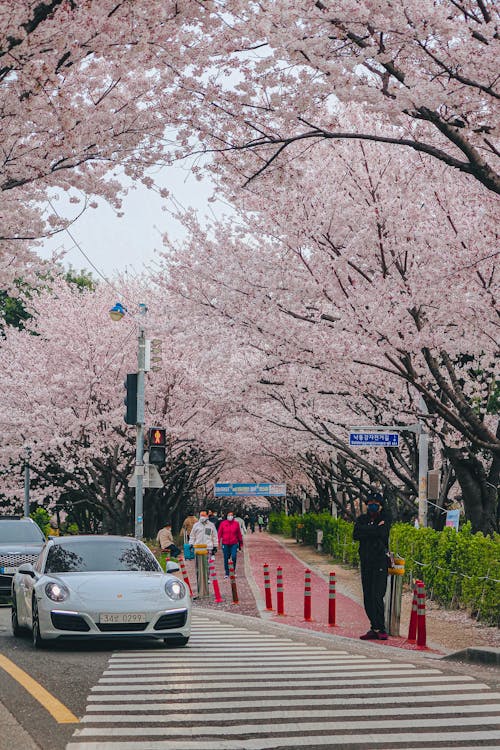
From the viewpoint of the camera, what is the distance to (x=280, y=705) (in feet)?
26.0

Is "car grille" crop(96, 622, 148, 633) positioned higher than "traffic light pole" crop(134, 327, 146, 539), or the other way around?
"traffic light pole" crop(134, 327, 146, 539)

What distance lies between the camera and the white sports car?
11.5m

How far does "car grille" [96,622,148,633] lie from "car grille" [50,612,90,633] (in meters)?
0.18

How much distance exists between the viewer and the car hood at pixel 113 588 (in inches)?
457

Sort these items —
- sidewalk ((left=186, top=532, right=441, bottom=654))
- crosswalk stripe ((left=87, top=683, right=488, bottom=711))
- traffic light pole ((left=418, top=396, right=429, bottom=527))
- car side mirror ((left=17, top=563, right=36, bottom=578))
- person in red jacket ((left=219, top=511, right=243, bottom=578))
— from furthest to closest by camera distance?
1. person in red jacket ((left=219, top=511, right=243, bottom=578))
2. traffic light pole ((left=418, top=396, right=429, bottom=527))
3. sidewalk ((left=186, top=532, right=441, bottom=654))
4. car side mirror ((left=17, top=563, right=36, bottom=578))
5. crosswalk stripe ((left=87, top=683, right=488, bottom=711))

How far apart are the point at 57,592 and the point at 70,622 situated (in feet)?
1.29

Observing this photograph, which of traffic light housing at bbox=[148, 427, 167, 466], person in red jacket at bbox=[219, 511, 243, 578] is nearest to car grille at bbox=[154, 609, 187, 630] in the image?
traffic light housing at bbox=[148, 427, 167, 466]

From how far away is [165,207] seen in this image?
850 inches

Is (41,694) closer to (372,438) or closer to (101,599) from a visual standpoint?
(101,599)

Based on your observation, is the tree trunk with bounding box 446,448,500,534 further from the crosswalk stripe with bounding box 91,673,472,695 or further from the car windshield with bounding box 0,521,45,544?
the crosswalk stripe with bounding box 91,673,472,695

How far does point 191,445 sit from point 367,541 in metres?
31.3

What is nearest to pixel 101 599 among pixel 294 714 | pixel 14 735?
pixel 294 714

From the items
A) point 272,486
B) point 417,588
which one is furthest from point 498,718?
point 272,486

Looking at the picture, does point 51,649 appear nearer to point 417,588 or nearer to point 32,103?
point 417,588
